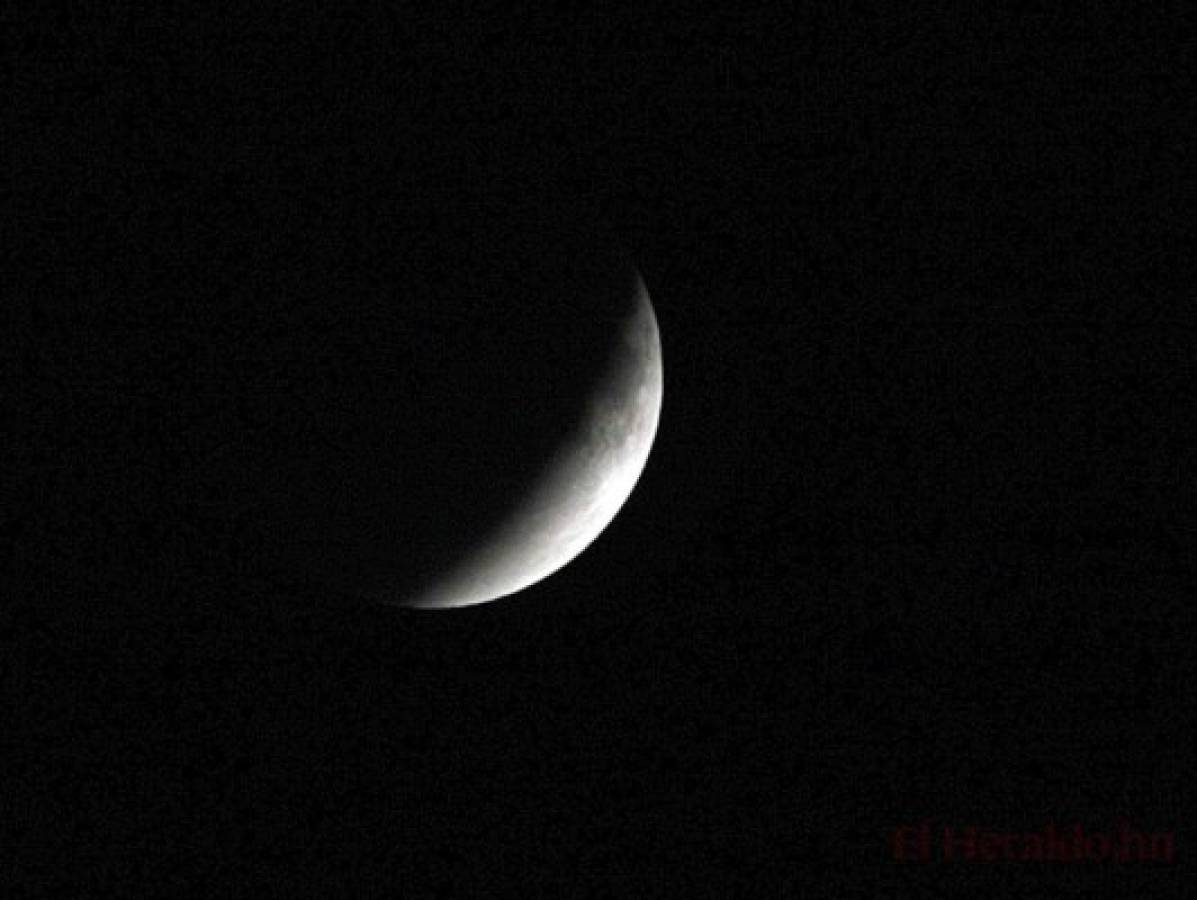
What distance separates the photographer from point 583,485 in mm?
3965

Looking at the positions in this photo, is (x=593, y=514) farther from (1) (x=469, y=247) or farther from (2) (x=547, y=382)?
(1) (x=469, y=247)

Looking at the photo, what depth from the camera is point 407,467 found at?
3.69 m

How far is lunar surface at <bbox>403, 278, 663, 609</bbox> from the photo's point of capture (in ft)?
12.9

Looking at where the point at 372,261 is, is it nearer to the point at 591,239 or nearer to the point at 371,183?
the point at 371,183

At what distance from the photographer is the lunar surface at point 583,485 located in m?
3.92

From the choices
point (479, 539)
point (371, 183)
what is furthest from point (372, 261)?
point (479, 539)

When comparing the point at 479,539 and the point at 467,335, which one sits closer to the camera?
the point at 467,335

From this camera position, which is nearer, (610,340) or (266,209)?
(266,209)

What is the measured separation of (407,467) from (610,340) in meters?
0.87

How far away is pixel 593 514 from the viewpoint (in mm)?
4094

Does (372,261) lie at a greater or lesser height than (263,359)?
greater

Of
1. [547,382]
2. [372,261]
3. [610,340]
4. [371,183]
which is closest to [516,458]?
[547,382]

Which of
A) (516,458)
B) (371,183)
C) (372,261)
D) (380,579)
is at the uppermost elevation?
(371,183)

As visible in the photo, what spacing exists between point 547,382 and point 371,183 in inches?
35.0
